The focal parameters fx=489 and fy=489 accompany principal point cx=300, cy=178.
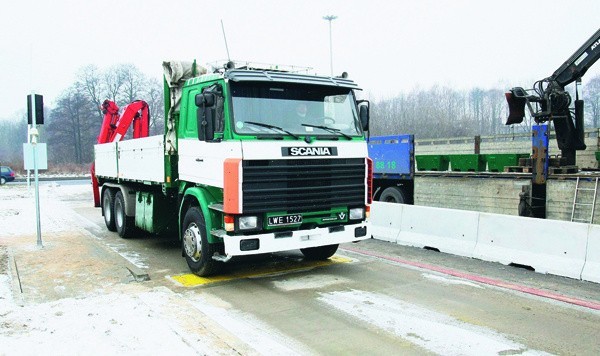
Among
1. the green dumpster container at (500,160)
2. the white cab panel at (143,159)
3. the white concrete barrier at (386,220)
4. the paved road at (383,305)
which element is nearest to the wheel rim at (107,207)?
the white cab panel at (143,159)

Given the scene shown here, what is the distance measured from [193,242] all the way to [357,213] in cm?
262

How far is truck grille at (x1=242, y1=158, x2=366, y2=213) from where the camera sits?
671 centimetres

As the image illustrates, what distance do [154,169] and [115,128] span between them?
549 centimetres

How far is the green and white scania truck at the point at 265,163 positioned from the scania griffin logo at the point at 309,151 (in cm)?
1

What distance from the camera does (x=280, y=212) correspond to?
22.9ft

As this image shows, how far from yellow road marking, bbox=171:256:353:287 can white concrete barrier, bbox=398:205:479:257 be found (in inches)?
73.9

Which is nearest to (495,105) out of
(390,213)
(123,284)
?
(390,213)

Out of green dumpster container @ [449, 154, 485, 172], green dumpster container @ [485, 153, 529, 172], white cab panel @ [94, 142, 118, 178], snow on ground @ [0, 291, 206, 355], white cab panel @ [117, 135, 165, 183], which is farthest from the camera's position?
green dumpster container @ [449, 154, 485, 172]

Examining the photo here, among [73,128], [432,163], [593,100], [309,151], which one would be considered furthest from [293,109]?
[593,100]

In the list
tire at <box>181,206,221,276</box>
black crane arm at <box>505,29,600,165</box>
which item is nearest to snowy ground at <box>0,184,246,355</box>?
tire at <box>181,206,221,276</box>

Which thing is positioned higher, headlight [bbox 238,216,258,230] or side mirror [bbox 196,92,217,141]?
side mirror [bbox 196,92,217,141]

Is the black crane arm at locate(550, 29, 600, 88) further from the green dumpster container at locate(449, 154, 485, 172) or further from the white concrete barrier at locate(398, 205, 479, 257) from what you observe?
the white concrete barrier at locate(398, 205, 479, 257)

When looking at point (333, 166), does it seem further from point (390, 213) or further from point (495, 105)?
point (495, 105)

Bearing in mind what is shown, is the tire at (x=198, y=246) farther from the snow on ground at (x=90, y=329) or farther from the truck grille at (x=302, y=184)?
the truck grille at (x=302, y=184)
